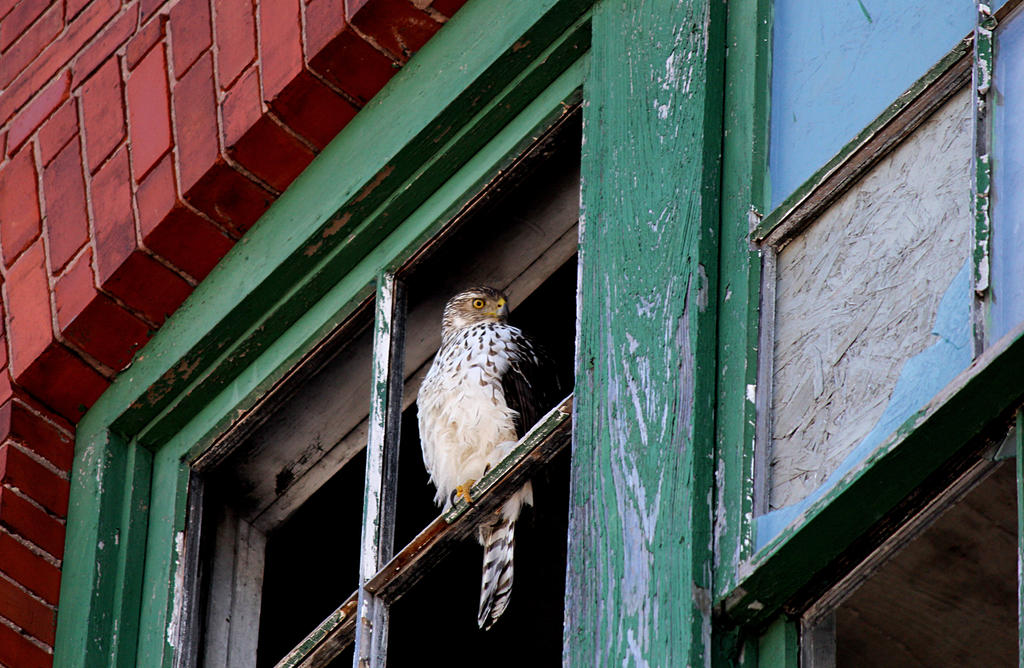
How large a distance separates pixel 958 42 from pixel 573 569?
0.82 metres

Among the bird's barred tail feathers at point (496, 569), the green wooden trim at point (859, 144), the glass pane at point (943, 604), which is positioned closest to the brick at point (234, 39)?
the bird's barred tail feathers at point (496, 569)

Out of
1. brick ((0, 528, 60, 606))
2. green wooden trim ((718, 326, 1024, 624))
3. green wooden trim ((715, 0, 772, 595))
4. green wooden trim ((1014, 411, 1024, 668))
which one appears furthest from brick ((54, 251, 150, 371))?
green wooden trim ((1014, 411, 1024, 668))

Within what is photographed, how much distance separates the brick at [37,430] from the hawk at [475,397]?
697mm

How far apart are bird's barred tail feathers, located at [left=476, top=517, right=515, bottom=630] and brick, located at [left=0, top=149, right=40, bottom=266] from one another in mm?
1098

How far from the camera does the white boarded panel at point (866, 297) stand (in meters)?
2.11

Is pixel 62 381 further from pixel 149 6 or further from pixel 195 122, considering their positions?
pixel 149 6

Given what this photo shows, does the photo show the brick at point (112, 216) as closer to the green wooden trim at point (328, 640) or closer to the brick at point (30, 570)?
the brick at point (30, 570)

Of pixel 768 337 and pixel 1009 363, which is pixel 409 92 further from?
pixel 1009 363

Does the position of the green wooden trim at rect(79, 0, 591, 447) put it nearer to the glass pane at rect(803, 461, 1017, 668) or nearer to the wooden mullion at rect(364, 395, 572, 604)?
the wooden mullion at rect(364, 395, 572, 604)

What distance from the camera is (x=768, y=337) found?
91.5 inches

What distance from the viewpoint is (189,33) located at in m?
3.41

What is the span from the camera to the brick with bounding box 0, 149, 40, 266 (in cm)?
357

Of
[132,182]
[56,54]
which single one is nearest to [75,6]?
[56,54]

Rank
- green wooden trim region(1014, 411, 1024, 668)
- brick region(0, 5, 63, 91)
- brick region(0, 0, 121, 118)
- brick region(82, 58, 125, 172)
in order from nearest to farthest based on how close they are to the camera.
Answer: green wooden trim region(1014, 411, 1024, 668) < brick region(82, 58, 125, 172) < brick region(0, 0, 121, 118) < brick region(0, 5, 63, 91)
